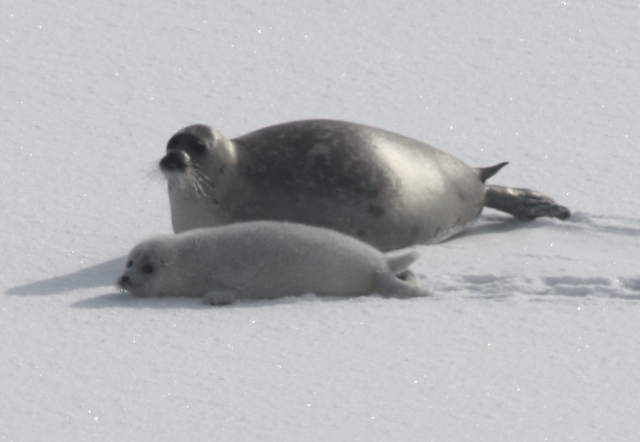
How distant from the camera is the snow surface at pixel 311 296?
322cm

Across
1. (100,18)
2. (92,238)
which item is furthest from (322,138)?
(100,18)

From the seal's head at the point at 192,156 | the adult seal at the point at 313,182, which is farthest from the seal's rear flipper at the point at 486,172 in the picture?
the seal's head at the point at 192,156

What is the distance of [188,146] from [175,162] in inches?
4.2

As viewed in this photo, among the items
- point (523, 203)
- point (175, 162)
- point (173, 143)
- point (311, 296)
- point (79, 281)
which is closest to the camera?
point (311, 296)

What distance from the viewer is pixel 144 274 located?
14.6ft

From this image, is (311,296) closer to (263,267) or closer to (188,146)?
(263,267)

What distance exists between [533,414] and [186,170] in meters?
2.07

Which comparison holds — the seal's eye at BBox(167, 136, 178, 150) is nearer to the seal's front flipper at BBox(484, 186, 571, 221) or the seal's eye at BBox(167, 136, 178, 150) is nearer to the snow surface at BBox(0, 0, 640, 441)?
the snow surface at BBox(0, 0, 640, 441)

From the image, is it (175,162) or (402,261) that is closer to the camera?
(402,261)

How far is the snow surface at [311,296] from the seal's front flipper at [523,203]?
0.06 metres

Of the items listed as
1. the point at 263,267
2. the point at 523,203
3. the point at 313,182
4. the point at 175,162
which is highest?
the point at 175,162

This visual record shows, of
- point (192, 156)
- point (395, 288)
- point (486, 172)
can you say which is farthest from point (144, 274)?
point (486, 172)

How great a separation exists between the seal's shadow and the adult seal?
1.05 ft

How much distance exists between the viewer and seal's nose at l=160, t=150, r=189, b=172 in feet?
16.0
